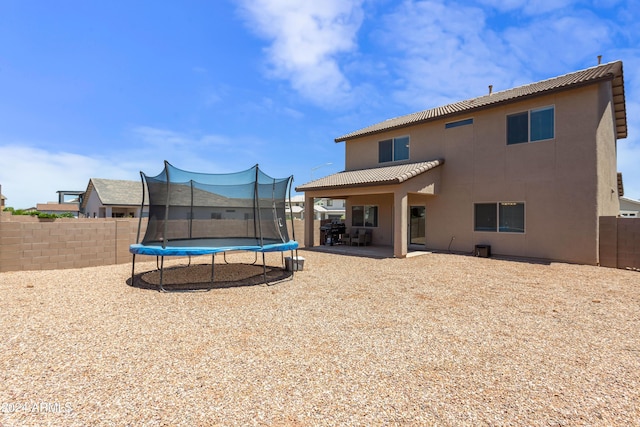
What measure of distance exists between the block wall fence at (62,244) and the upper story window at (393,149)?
10.7m

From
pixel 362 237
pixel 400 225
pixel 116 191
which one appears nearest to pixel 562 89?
pixel 400 225

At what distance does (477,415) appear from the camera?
8.13 feet

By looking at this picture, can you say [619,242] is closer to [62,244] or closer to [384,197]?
[384,197]

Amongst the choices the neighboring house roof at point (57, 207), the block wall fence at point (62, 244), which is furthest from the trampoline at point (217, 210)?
the neighboring house roof at point (57, 207)

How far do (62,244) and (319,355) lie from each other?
9250 millimetres

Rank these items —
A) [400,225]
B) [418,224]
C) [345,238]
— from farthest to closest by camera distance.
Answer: [345,238], [418,224], [400,225]

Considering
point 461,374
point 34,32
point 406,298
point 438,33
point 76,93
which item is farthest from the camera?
point 76,93

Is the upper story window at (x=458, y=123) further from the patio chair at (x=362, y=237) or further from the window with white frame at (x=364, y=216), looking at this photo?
the patio chair at (x=362, y=237)

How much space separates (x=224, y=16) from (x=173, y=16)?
1328 mm

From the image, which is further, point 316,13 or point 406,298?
point 316,13

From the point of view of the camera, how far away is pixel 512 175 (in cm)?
1116

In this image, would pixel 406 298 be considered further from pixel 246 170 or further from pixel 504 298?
pixel 246 170

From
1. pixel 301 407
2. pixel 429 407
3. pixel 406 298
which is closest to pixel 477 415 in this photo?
pixel 429 407

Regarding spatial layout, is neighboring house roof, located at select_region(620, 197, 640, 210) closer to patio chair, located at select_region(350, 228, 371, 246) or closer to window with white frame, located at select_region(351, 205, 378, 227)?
window with white frame, located at select_region(351, 205, 378, 227)
